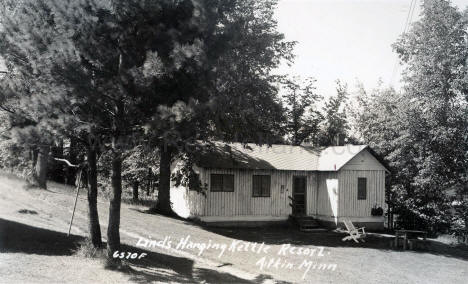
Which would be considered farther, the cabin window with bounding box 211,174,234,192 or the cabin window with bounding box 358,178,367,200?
the cabin window with bounding box 358,178,367,200

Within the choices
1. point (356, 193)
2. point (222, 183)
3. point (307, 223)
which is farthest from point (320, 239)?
point (222, 183)

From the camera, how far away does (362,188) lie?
2342 cm

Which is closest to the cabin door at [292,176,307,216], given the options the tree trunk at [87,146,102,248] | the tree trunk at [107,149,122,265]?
the tree trunk at [87,146,102,248]

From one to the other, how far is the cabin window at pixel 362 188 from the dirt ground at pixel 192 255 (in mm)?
3112

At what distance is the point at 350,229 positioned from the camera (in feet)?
64.6

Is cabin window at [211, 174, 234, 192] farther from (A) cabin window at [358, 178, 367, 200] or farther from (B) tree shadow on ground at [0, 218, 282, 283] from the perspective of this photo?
(B) tree shadow on ground at [0, 218, 282, 283]

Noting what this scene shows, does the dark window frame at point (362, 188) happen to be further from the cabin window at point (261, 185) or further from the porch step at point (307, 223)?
the cabin window at point (261, 185)

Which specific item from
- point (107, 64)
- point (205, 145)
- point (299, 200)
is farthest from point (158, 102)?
point (299, 200)

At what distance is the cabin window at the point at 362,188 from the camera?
23.4 meters

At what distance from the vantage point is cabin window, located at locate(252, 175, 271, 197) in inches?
914

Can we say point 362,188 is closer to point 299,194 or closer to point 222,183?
point 299,194

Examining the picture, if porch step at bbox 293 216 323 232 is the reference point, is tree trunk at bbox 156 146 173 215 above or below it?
above

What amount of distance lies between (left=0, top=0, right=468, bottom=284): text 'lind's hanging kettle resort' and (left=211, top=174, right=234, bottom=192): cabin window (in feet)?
0.19

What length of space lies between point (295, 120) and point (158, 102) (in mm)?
31058
